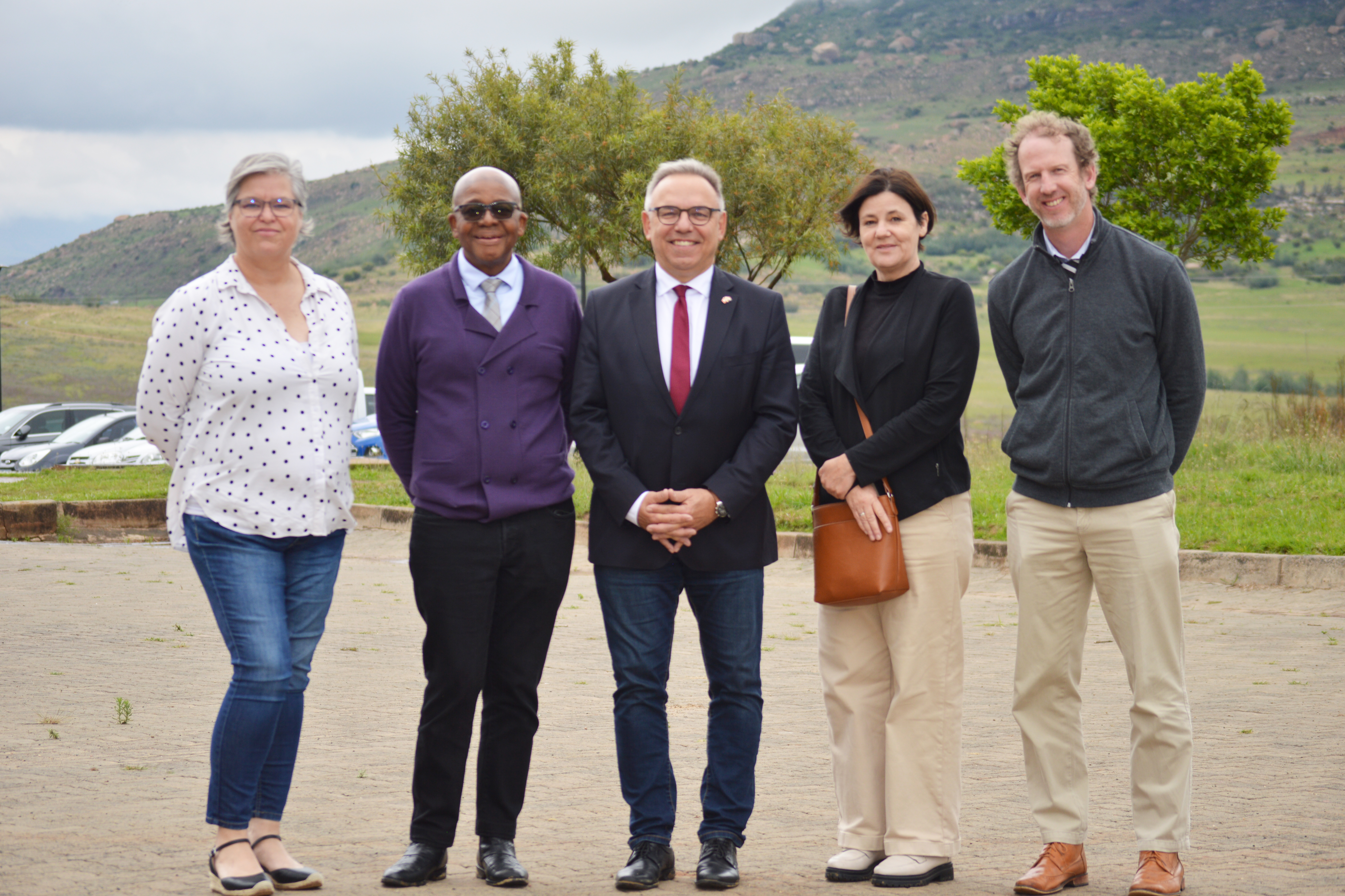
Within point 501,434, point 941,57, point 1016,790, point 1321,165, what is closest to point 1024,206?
point 1016,790

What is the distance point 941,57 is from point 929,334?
137 meters

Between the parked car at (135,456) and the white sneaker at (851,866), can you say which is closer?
the white sneaker at (851,866)

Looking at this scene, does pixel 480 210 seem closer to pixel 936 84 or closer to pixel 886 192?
pixel 886 192

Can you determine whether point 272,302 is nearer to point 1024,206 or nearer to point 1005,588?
point 1005,588

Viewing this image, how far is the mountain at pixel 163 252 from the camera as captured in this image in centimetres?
9881

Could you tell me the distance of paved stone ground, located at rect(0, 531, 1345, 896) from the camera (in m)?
4.25

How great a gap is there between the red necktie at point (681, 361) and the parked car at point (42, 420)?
25572 mm

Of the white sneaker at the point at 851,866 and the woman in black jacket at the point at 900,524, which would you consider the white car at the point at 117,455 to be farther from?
the white sneaker at the point at 851,866

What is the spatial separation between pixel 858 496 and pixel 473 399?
1.32m

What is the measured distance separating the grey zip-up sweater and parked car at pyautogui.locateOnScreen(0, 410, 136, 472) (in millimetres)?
24075

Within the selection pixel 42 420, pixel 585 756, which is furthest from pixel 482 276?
pixel 42 420

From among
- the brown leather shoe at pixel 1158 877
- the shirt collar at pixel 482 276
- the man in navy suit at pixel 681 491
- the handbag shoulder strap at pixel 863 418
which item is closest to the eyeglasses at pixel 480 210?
the shirt collar at pixel 482 276

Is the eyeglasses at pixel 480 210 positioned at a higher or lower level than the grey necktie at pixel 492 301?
higher

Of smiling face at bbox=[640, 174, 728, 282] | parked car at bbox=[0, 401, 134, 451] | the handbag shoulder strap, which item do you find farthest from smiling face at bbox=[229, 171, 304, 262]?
parked car at bbox=[0, 401, 134, 451]
